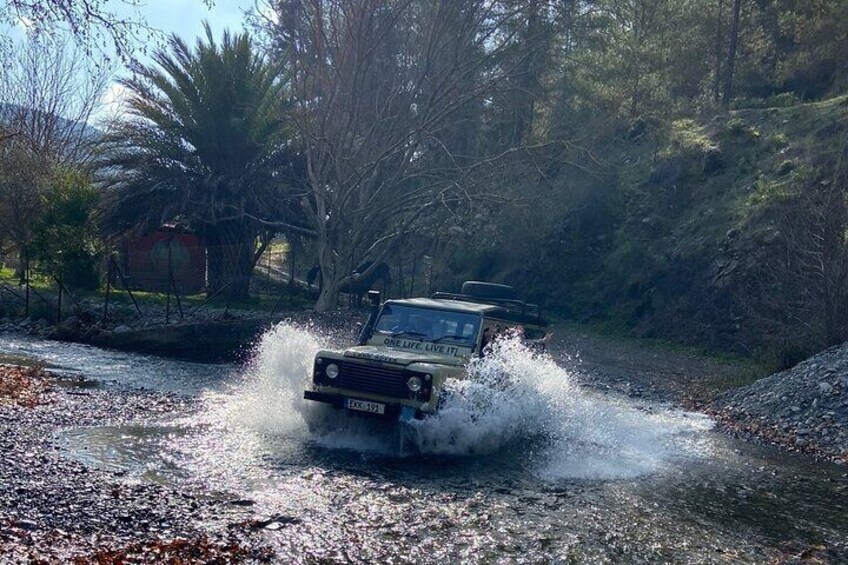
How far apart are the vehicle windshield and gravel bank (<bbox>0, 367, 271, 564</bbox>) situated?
4.55 meters

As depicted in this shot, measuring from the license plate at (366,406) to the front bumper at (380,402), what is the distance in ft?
0.12

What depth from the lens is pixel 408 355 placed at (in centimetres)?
1059

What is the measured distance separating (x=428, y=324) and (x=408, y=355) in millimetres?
1172

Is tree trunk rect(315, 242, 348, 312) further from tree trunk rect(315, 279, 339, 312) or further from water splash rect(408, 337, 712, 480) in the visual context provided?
water splash rect(408, 337, 712, 480)

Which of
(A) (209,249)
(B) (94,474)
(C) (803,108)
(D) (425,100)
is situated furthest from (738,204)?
(B) (94,474)

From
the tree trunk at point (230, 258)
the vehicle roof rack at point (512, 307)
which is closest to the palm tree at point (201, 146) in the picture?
the tree trunk at point (230, 258)

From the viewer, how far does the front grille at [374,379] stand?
32.4 ft

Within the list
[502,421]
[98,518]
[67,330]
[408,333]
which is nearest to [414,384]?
[502,421]

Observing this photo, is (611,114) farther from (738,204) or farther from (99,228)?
(99,228)

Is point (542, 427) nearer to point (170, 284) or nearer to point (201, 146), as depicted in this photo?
point (170, 284)

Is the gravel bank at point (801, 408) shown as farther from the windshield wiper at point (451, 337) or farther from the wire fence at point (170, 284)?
the wire fence at point (170, 284)

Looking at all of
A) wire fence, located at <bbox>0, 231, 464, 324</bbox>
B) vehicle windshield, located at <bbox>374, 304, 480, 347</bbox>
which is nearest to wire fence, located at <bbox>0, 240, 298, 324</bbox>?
wire fence, located at <bbox>0, 231, 464, 324</bbox>

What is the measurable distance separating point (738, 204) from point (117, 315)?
69.6 feet

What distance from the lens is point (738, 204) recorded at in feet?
94.0
